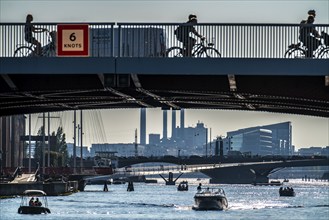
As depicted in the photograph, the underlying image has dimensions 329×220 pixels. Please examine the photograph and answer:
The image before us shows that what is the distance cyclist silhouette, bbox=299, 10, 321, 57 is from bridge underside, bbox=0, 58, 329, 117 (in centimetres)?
142

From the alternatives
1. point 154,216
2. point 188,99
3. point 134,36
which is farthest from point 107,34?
point 154,216

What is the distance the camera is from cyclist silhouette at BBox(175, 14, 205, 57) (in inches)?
2194

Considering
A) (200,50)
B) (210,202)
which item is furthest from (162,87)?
(210,202)

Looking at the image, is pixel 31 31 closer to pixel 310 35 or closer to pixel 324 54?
pixel 310 35

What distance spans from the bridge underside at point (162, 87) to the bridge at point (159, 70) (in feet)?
0.15

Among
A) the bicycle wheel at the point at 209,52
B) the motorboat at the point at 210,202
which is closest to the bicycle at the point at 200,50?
the bicycle wheel at the point at 209,52

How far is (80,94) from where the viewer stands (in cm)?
6231

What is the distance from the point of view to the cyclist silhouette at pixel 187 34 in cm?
5572

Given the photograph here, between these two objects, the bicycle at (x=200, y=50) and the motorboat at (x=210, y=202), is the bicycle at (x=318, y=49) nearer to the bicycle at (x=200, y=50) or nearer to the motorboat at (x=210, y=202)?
the bicycle at (x=200, y=50)

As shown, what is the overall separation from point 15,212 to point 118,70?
307ft

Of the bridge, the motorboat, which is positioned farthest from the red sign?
the motorboat

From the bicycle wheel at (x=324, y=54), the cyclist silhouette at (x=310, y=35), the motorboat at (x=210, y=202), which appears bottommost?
the motorboat at (x=210, y=202)

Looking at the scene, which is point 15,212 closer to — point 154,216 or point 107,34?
point 154,216

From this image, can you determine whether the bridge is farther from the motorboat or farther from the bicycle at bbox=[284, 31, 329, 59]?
the motorboat
